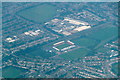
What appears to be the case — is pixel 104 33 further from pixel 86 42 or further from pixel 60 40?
pixel 60 40

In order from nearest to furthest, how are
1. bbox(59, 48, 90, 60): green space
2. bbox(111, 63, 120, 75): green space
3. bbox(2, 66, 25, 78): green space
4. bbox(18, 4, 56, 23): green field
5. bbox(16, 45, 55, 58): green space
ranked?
bbox(111, 63, 120, 75): green space, bbox(2, 66, 25, 78): green space, bbox(59, 48, 90, 60): green space, bbox(16, 45, 55, 58): green space, bbox(18, 4, 56, 23): green field

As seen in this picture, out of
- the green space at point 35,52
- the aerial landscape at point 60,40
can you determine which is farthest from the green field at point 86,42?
the green space at point 35,52

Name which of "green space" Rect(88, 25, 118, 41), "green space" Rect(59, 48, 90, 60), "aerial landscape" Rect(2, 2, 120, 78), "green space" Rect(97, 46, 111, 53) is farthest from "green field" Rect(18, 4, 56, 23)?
"green space" Rect(97, 46, 111, 53)

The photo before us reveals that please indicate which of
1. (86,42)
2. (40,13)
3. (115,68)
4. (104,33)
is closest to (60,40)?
(86,42)

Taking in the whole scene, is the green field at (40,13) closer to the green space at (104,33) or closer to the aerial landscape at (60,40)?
the aerial landscape at (60,40)

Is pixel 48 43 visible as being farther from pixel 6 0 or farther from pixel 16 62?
pixel 6 0

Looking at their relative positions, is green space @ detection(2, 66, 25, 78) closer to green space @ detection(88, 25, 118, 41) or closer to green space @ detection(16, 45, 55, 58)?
green space @ detection(16, 45, 55, 58)
